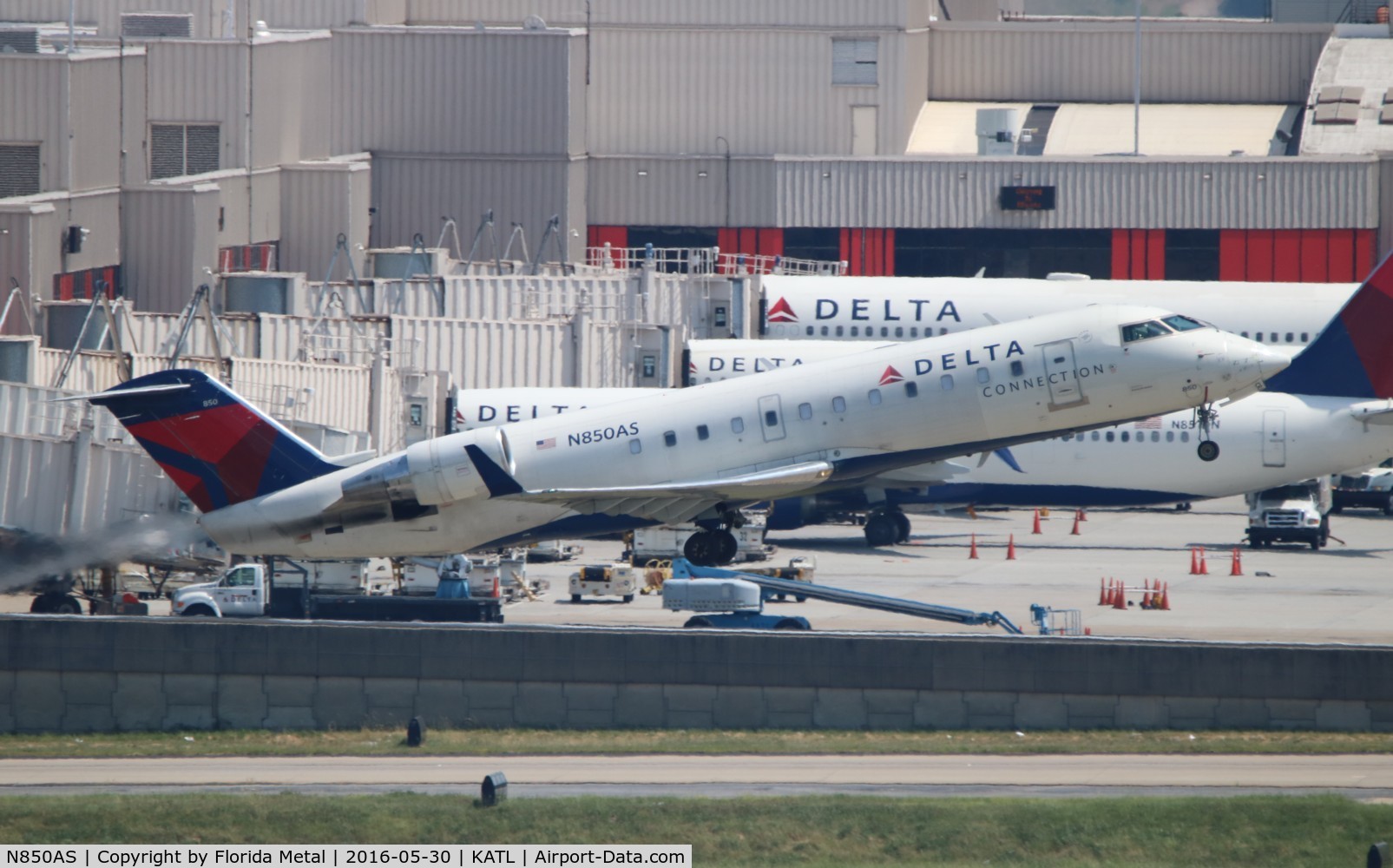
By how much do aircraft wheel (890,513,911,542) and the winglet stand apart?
763 inches

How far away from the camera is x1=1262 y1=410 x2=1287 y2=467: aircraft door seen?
6181 centimetres

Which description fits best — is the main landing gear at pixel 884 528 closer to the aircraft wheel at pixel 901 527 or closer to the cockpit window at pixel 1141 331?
the aircraft wheel at pixel 901 527

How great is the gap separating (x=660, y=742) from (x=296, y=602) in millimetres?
12834

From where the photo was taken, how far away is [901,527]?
211 feet

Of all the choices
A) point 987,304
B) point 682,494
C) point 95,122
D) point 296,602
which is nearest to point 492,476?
point 682,494

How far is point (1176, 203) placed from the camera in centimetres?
9488

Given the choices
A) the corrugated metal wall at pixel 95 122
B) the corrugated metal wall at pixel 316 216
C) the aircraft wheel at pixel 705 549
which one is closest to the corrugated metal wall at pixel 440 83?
the corrugated metal wall at pixel 316 216

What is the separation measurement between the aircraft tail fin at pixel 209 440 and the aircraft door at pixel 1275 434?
98.2 ft

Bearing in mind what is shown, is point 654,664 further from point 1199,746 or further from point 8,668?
point 8,668

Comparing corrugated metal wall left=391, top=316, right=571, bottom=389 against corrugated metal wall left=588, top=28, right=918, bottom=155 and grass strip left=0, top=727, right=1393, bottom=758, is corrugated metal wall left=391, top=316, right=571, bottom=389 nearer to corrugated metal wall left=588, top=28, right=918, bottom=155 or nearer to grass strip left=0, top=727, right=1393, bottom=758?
grass strip left=0, top=727, right=1393, bottom=758

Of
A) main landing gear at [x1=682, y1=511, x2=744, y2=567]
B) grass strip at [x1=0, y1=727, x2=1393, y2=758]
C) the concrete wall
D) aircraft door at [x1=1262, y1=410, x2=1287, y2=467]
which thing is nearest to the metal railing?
aircraft door at [x1=1262, y1=410, x2=1287, y2=467]

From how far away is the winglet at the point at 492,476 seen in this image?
4688 cm

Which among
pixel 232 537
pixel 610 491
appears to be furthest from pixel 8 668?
pixel 610 491

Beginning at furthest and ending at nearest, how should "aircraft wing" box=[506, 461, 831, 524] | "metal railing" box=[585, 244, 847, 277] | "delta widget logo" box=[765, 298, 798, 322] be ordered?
"metal railing" box=[585, 244, 847, 277]
"delta widget logo" box=[765, 298, 798, 322]
"aircraft wing" box=[506, 461, 831, 524]
